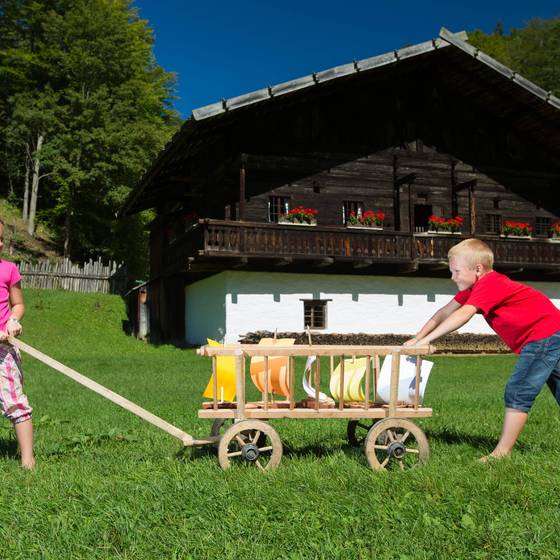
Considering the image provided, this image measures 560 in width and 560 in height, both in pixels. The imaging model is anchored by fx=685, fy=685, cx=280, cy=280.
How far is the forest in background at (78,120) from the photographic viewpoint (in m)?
34.6

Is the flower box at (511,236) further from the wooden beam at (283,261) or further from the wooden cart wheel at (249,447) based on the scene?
the wooden cart wheel at (249,447)

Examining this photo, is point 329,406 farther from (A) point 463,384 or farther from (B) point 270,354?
(A) point 463,384

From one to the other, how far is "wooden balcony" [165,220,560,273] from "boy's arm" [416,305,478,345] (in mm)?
13886

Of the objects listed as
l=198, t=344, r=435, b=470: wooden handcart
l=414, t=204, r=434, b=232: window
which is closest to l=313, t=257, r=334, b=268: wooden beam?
l=414, t=204, r=434, b=232: window

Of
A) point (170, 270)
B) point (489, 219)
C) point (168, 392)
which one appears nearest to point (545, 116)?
point (489, 219)

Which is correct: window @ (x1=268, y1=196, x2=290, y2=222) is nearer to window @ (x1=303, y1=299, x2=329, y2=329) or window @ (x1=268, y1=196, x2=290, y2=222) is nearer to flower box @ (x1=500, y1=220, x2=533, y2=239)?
window @ (x1=303, y1=299, x2=329, y2=329)

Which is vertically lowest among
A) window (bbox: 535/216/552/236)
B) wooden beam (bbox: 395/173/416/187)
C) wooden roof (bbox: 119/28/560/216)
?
window (bbox: 535/216/552/236)

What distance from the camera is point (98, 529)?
3.37 metres

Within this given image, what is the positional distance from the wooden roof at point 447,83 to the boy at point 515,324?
1236 centimetres

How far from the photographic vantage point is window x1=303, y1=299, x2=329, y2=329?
824 inches

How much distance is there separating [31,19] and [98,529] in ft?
132

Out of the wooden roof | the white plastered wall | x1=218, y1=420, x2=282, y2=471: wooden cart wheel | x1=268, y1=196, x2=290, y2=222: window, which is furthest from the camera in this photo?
x1=268, y1=196, x2=290, y2=222: window

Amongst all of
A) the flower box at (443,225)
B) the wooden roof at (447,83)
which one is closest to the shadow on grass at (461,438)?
the wooden roof at (447,83)

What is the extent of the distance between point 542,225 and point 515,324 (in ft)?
69.2
